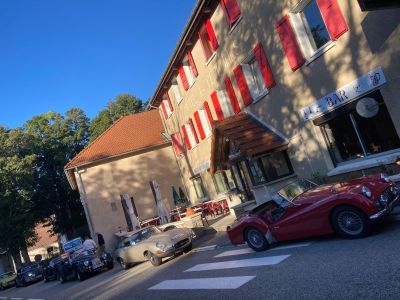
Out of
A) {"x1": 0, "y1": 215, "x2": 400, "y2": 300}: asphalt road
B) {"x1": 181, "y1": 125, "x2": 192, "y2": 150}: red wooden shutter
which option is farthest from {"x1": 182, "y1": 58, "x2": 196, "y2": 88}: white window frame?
{"x1": 0, "y1": 215, "x2": 400, "y2": 300}: asphalt road

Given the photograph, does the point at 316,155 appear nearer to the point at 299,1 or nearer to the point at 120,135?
the point at 299,1

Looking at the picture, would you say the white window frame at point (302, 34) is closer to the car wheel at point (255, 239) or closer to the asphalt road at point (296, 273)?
the car wheel at point (255, 239)

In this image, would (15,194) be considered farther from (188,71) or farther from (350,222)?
(350,222)

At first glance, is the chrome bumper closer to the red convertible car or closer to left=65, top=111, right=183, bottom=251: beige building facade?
the red convertible car

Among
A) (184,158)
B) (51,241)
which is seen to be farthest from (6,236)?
(51,241)

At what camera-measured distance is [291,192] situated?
33.2 ft

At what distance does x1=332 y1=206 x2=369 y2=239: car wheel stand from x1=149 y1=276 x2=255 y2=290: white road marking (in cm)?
207

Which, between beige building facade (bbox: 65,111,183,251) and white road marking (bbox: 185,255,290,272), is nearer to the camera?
white road marking (bbox: 185,255,290,272)

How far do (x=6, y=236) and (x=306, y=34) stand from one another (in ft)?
118

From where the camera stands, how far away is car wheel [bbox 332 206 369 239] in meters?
8.14

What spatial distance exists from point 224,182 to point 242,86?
7.22 metres

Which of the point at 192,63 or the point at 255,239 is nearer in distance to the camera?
the point at 255,239

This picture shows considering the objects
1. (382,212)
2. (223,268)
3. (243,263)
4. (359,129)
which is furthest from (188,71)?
(382,212)

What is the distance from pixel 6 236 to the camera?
40.0 m
